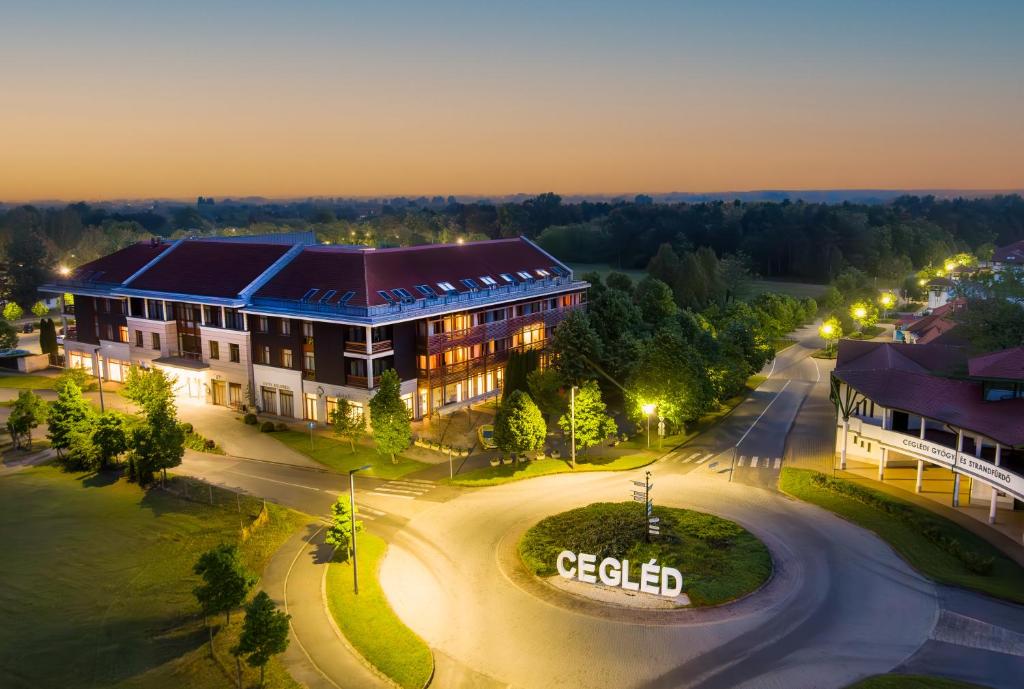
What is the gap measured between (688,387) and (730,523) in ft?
62.2

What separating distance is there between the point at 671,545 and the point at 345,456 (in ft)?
97.2

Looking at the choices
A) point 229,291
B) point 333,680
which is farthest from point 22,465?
point 333,680

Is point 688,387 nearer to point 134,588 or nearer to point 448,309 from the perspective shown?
point 448,309

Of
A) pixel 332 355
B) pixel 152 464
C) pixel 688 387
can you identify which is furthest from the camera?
pixel 332 355

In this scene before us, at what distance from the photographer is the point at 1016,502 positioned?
161ft

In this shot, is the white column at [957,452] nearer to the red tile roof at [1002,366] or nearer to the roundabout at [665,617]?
the red tile roof at [1002,366]

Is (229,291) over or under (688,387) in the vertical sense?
over

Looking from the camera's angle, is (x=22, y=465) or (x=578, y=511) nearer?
(x=578, y=511)

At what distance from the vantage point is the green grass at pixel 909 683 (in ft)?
100

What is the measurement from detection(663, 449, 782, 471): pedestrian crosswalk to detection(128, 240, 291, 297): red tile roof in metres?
45.8

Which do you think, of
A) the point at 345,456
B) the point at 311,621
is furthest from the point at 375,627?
the point at 345,456

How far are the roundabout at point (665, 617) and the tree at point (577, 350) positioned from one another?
2961 centimetres

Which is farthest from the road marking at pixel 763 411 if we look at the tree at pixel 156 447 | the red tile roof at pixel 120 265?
the red tile roof at pixel 120 265

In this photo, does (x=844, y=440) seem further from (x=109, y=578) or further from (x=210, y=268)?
(x=210, y=268)
